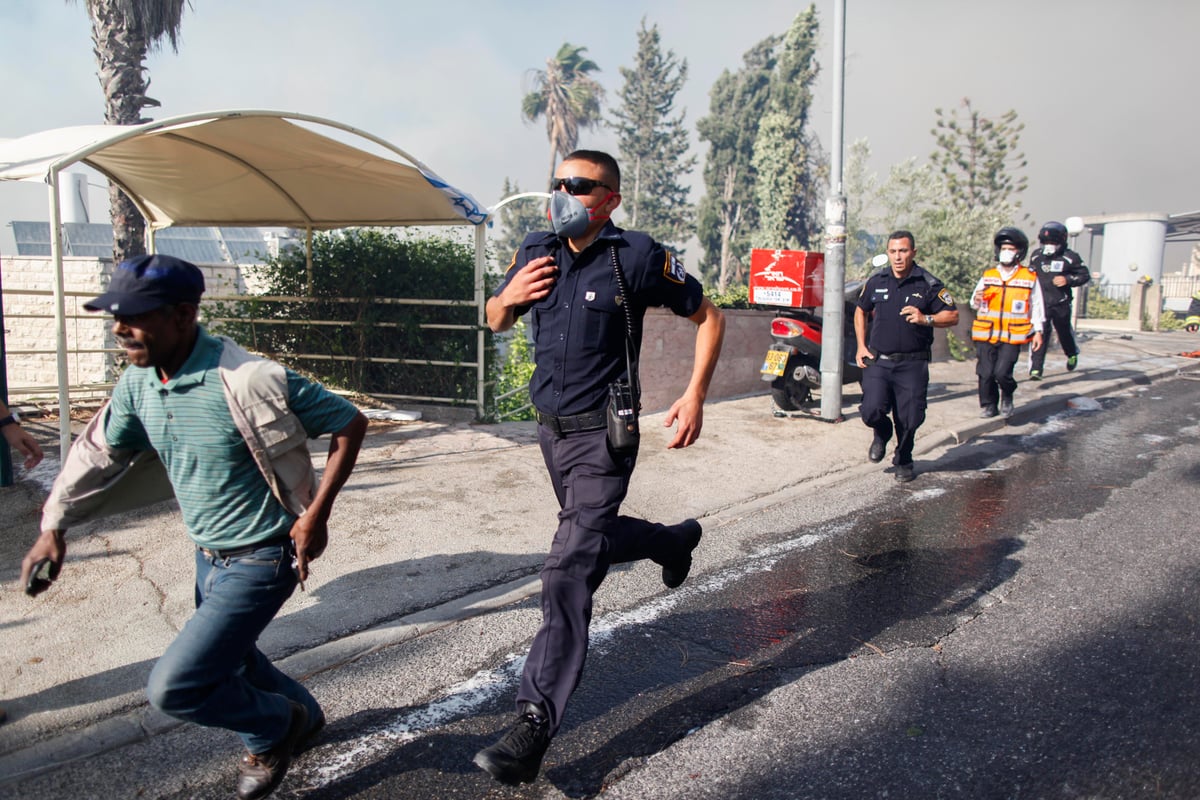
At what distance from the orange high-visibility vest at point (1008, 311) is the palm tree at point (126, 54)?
10570 millimetres

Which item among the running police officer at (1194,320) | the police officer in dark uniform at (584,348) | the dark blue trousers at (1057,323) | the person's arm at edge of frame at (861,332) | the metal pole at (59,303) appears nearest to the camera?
the police officer in dark uniform at (584,348)

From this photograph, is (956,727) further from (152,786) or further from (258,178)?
(258,178)

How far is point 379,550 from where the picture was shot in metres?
5.02

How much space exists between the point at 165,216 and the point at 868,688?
8.44 meters

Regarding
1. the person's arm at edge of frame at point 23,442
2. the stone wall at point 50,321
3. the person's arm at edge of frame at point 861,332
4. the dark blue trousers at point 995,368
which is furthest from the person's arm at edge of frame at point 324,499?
the stone wall at point 50,321

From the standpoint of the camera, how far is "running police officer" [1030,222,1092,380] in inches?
489

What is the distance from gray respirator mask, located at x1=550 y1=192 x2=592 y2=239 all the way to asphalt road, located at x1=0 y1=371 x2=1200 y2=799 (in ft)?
5.95

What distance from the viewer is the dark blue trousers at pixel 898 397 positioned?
261 inches

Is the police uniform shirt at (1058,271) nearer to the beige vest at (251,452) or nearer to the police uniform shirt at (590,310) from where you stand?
the police uniform shirt at (590,310)

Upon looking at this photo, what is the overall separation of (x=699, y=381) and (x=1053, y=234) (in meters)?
11.3

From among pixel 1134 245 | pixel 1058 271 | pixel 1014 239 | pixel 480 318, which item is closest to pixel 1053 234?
pixel 1058 271

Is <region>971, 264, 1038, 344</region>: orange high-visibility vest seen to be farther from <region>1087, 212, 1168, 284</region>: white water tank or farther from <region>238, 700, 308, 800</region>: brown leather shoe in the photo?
<region>1087, 212, 1168, 284</region>: white water tank

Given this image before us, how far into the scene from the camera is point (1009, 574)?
4.79 meters

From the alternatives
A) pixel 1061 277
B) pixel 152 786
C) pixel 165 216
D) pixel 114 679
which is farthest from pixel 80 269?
pixel 1061 277
